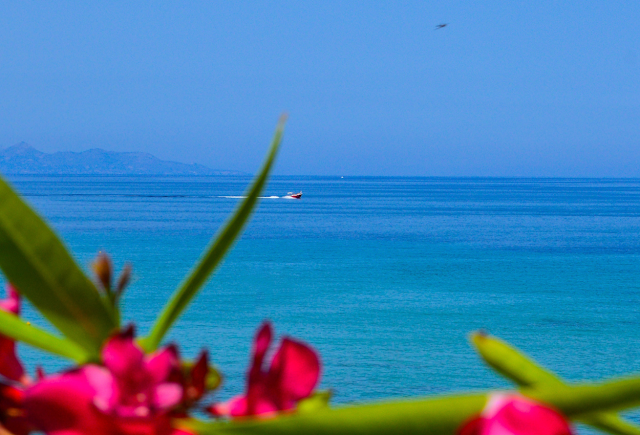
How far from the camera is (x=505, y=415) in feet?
0.85

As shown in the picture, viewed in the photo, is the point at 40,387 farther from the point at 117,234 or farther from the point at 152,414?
the point at 117,234

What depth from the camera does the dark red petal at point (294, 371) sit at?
36 centimetres

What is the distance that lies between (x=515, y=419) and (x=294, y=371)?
0.13m

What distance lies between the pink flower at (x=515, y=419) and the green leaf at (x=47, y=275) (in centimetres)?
22

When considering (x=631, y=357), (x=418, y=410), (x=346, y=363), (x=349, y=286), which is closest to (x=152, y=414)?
(x=418, y=410)

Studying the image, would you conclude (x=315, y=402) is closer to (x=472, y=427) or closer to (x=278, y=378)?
(x=278, y=378)

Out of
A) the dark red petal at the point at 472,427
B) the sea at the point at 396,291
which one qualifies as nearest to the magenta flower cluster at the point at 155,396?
the dark red petal at the point at 472,427

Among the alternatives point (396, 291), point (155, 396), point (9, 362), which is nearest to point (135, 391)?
point (155, 396)

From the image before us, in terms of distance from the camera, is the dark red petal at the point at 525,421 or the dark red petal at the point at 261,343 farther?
the dark red petal at the point at 261,343

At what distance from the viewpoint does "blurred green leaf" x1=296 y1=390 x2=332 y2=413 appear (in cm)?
38

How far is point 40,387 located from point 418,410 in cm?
16

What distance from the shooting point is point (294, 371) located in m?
0.37

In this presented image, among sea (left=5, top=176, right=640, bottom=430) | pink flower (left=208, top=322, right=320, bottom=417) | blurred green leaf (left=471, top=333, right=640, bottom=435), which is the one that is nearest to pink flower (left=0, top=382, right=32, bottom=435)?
pink flower (left=208, top=322, right=320, bottom=417)

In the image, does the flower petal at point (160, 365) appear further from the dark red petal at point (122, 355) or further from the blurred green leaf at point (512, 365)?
the blurred green leaf at point (512, 365)
